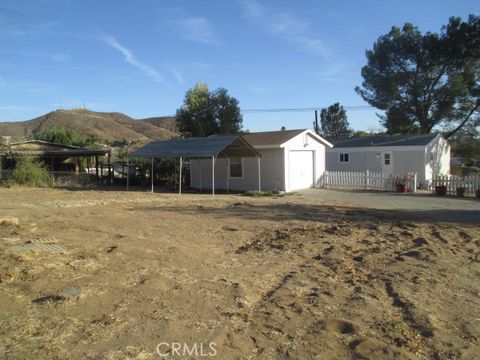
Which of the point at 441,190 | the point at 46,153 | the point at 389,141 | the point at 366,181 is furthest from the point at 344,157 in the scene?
the point at 46,153

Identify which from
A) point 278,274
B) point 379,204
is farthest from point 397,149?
point 278,274

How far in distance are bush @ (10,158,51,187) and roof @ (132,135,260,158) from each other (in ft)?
18.8

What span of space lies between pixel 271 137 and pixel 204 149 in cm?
504

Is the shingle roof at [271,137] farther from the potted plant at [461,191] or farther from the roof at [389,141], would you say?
the roof at [389,141]

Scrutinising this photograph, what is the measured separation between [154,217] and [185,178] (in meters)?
16.5

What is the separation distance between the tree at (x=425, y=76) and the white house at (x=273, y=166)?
1785 cm

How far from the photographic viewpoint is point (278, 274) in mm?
6727

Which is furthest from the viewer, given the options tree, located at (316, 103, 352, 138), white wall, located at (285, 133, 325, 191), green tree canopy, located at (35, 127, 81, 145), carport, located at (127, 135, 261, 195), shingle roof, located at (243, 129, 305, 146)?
tree, located at (316, 103, 352, 138)

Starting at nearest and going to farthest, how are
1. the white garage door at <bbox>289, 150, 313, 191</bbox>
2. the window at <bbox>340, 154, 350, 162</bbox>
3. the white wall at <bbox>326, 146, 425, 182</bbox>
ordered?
the white garage door at <bbox>289, 150, 313, 191</bbox>
the white wall at <bbox>326, 146, 425, 182</bbox>
the window at <bbox>340, 154, 350, 162</bbox>

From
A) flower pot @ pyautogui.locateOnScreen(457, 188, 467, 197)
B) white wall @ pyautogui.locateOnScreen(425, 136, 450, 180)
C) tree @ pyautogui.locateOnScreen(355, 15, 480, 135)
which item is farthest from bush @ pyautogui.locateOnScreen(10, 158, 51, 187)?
tree @ pyautogui.locateOnScreen(355, 15, 480, 135)

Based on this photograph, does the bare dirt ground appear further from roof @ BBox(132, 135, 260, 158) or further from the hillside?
the hillside

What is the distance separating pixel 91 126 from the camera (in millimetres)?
76125

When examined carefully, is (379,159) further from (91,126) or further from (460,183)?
(91,126)

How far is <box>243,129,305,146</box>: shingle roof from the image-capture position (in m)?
24.0
